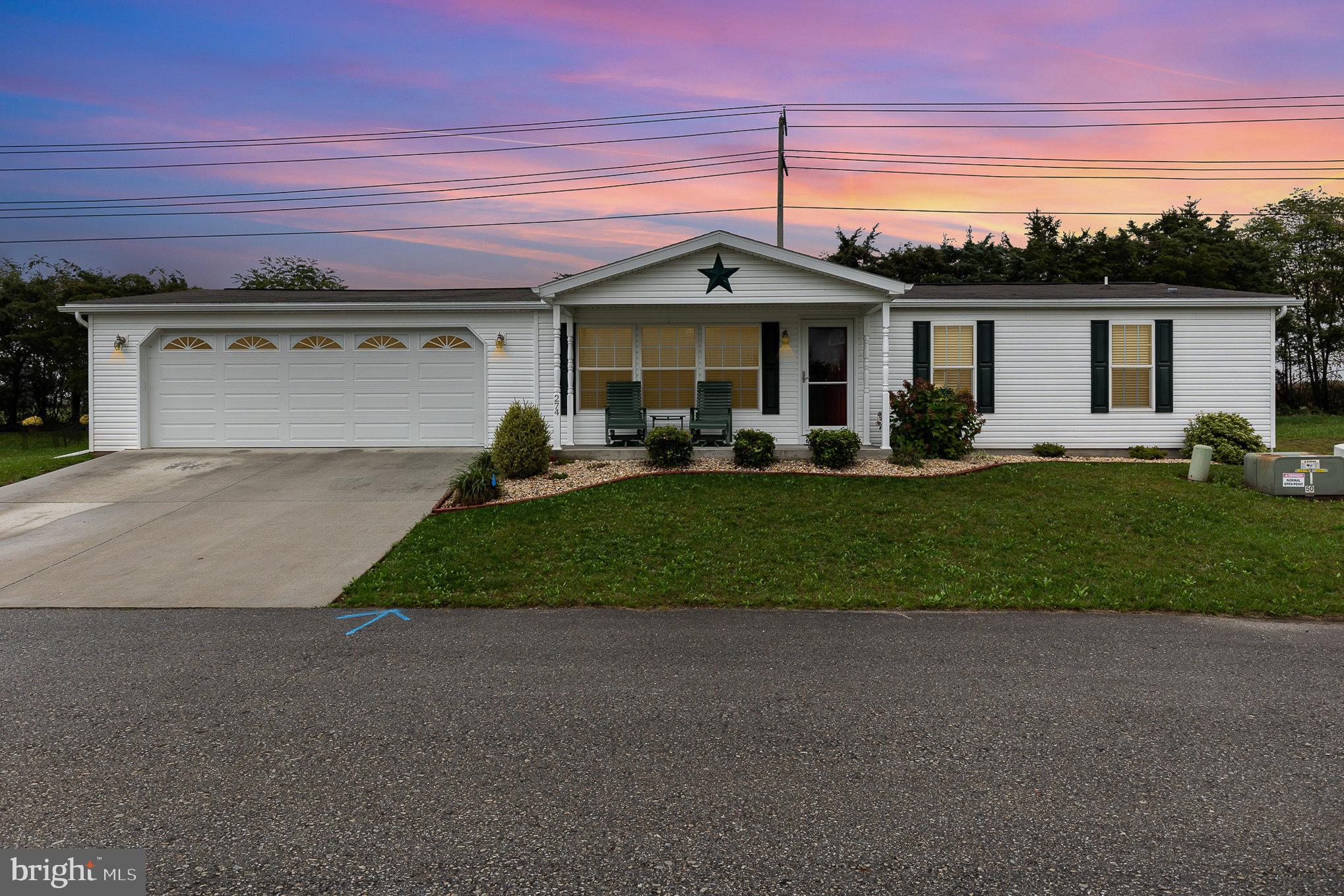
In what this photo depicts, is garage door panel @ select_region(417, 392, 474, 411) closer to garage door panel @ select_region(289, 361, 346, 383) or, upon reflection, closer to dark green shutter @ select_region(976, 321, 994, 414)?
garage door panel @ select_region(289, 361, 346, 383)

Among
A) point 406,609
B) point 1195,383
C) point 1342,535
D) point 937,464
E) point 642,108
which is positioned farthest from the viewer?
point 642,108

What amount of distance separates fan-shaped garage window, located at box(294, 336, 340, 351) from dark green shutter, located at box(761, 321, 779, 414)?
26.6 feet

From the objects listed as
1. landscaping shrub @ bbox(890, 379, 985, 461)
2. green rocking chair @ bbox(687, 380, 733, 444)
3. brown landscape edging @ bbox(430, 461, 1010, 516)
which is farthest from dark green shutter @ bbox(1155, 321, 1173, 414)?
green rocking chair @ bbox(687, 380, 733, 444)

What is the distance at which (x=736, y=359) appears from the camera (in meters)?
14.0

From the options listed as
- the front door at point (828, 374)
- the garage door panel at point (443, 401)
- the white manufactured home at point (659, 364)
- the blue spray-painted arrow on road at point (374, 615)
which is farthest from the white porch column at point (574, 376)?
the blue spray-painted arrow on road at point (374, 615)

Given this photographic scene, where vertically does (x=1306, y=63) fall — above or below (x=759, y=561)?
above

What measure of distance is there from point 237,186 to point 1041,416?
27.1 metres

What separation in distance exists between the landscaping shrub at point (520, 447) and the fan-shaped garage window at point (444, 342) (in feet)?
11.0

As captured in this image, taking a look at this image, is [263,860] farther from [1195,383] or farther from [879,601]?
[1195,383]

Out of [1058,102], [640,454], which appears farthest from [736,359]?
[1058,102]

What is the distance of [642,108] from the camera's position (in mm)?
23969

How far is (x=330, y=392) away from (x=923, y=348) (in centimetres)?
1131

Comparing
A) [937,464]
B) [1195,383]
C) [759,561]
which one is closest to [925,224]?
[1195,383]

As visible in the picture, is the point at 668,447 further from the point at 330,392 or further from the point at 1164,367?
the point at 1164,367
